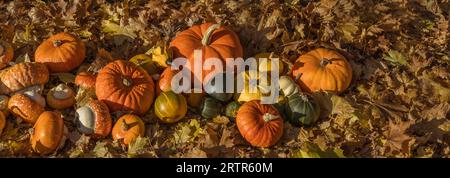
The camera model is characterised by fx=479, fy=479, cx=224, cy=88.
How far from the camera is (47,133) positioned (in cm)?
498

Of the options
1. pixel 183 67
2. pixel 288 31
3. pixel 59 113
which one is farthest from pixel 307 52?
pixel 59 113

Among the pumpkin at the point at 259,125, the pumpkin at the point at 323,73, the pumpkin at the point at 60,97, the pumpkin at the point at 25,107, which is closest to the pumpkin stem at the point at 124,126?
the pumpkin at the point at 60,97

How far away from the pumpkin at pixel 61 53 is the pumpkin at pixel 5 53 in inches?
11.9

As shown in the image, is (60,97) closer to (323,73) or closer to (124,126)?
(124,126)

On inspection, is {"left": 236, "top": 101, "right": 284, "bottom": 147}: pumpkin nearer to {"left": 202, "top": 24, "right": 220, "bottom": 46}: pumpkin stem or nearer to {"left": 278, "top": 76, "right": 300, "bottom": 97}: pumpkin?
{"left": 278, "top": 76, "right": 300, "bottom": 97}: pumpkin

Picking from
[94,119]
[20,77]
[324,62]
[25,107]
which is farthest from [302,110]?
[20,77]

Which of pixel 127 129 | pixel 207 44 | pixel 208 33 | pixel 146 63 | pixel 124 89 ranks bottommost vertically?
pixel 127 129

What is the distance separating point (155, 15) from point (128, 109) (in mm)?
1677

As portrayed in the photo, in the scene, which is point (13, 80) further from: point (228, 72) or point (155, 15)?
point (228, 72)

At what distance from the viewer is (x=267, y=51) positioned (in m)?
6.31

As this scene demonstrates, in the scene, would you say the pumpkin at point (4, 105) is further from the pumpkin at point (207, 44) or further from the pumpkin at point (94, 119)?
the pumpkin at point (207, 44)

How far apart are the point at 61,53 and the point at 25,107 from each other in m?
0.85

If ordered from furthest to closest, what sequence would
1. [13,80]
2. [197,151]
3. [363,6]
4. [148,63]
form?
[363,6] < [148,63] < [13,80] < [197,151]

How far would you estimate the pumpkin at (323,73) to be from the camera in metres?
5.72
